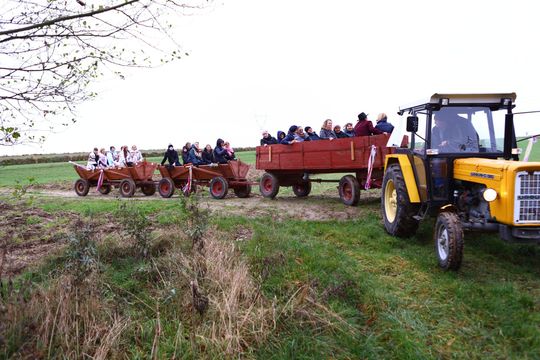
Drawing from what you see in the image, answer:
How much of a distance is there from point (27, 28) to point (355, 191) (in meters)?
7.24

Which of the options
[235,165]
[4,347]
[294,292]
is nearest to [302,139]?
[235,165]

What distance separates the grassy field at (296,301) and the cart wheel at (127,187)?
28.1ft

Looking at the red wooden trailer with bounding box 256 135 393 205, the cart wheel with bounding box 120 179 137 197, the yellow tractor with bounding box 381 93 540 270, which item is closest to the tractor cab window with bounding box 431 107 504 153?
the yellow tractor with bounding box 381 93 540 270

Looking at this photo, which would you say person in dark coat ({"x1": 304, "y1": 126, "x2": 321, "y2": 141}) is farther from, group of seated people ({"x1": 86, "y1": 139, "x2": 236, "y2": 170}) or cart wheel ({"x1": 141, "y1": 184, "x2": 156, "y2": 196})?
cart wheel ({"x1": 141, "y1": 184, "x2": 156, "y2": 196})

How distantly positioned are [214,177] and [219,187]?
0.33 meters

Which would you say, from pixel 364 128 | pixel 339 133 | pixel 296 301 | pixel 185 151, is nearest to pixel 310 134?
pixel 339 133

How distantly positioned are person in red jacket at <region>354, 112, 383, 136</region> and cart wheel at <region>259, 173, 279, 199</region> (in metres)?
3.07

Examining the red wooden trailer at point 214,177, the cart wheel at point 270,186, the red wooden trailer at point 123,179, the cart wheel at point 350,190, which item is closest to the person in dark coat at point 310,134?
the cart wheel at point 270,186

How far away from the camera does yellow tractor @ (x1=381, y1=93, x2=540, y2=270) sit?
5203 mm

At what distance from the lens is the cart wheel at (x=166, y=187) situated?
14619 millimetres

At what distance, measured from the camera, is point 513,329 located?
4.37 m

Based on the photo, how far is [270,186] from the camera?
12844mm

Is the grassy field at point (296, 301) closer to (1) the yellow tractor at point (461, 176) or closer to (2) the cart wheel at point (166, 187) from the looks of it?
(1) the yellow tractor at point (461, 176)

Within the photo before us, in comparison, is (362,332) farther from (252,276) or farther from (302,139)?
(302,139)
